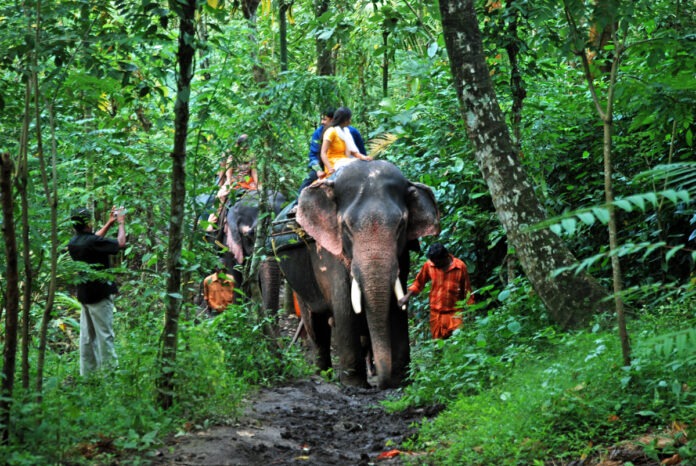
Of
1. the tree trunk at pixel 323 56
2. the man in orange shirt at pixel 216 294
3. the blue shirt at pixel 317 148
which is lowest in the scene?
the man in orange shirt at pixel 216 294

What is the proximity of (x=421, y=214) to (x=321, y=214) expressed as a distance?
1069 mm

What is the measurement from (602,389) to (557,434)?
1.48 ft

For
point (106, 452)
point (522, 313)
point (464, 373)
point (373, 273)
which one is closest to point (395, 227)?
point (373, 273)

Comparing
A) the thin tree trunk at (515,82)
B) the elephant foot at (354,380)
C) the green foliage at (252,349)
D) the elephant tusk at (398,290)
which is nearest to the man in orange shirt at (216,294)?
the green foliage at (252,349)

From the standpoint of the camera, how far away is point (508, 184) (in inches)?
295

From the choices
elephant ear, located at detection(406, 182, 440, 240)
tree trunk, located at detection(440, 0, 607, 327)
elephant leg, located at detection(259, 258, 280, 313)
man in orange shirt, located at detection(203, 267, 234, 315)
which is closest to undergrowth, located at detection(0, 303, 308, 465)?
elephant ear, located at detection(406, 182, 440, 240)

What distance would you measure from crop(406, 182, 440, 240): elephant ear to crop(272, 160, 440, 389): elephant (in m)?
0.01

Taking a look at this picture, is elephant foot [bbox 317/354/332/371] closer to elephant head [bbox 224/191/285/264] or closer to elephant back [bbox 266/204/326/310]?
elephant back [bbox 266/204/326/310]

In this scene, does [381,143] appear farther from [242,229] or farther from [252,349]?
[252,349]

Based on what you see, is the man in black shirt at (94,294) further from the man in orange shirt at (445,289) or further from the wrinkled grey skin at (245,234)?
the wrinkled grey skin at (245,234)

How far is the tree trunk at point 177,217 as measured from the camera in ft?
21.0

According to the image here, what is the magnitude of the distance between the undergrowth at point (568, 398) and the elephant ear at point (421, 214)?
9.17ft

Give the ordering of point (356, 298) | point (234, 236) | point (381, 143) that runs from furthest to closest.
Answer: point (234, 236) → point (381, 143) → point (356, 298)

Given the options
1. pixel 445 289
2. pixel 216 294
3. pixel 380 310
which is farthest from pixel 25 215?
pixel 216 294
